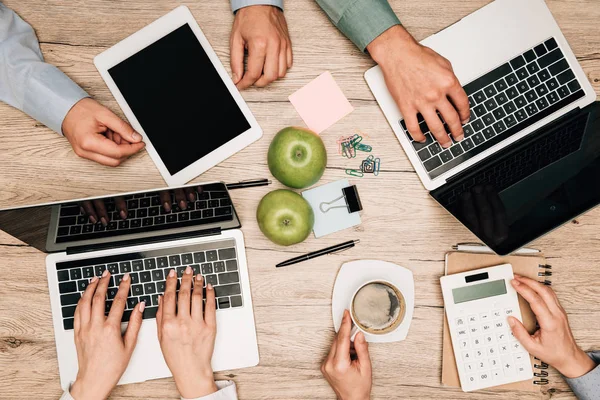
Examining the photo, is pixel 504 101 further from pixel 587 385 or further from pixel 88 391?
pixel 88 391

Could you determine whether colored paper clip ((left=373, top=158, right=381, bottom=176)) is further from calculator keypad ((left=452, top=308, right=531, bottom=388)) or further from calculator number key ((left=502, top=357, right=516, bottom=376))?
calculator number key ((left=502, top=357, right=516, bottom=376))

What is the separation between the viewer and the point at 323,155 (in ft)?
3.49

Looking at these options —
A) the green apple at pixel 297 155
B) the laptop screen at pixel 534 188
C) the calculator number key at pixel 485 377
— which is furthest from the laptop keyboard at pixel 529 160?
the calculator number key at pixel 485 377

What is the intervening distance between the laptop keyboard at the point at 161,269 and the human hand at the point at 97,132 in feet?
0.78

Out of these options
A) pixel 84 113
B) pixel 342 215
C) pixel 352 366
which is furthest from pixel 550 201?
pixel 84 113

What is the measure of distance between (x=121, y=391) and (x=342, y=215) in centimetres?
68

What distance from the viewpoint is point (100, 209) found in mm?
1012

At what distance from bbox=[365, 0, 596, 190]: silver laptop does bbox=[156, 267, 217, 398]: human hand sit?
1.95 ft

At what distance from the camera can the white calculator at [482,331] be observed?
113 cm

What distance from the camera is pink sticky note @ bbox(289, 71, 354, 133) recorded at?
3.75ft

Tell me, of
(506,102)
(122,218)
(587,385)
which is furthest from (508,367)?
(122,218)

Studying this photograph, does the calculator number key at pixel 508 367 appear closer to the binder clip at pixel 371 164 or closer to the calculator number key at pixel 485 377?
the calculator number key at pixel 485 377

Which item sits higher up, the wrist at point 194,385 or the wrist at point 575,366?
the wrist at point 194,385

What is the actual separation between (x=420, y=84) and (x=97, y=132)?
0.73 meters
